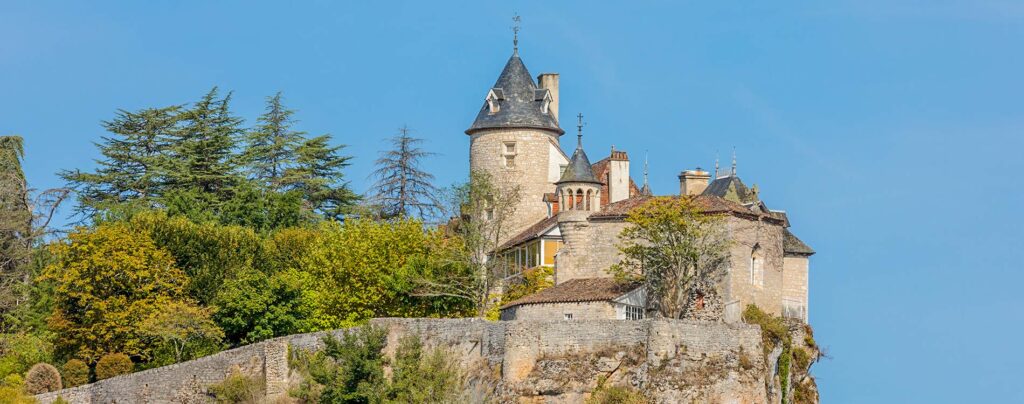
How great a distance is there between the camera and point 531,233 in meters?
86.6

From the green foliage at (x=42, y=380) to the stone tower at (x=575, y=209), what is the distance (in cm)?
1761

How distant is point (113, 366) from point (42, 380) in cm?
243

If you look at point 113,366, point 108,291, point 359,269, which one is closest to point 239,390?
point 113,366

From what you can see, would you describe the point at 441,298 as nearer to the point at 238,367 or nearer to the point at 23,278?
the point at 238,367

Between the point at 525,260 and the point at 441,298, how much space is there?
4.91 metres

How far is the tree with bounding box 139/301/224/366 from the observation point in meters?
79.9

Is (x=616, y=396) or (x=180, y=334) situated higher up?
(x=180, y=334)


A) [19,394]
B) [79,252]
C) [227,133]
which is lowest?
[19,394]

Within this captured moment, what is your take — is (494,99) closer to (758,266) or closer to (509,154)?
(509,154)

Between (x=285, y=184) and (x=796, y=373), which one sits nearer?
(x=796, y=373)

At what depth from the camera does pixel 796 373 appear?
7981cm

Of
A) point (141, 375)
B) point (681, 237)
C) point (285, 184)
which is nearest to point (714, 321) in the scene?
point (681, 237)

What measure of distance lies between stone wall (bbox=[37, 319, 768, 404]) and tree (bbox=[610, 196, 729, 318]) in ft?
12.8

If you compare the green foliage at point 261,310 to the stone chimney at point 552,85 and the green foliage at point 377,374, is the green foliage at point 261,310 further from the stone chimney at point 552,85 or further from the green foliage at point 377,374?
the stone chimney at point 552,85
